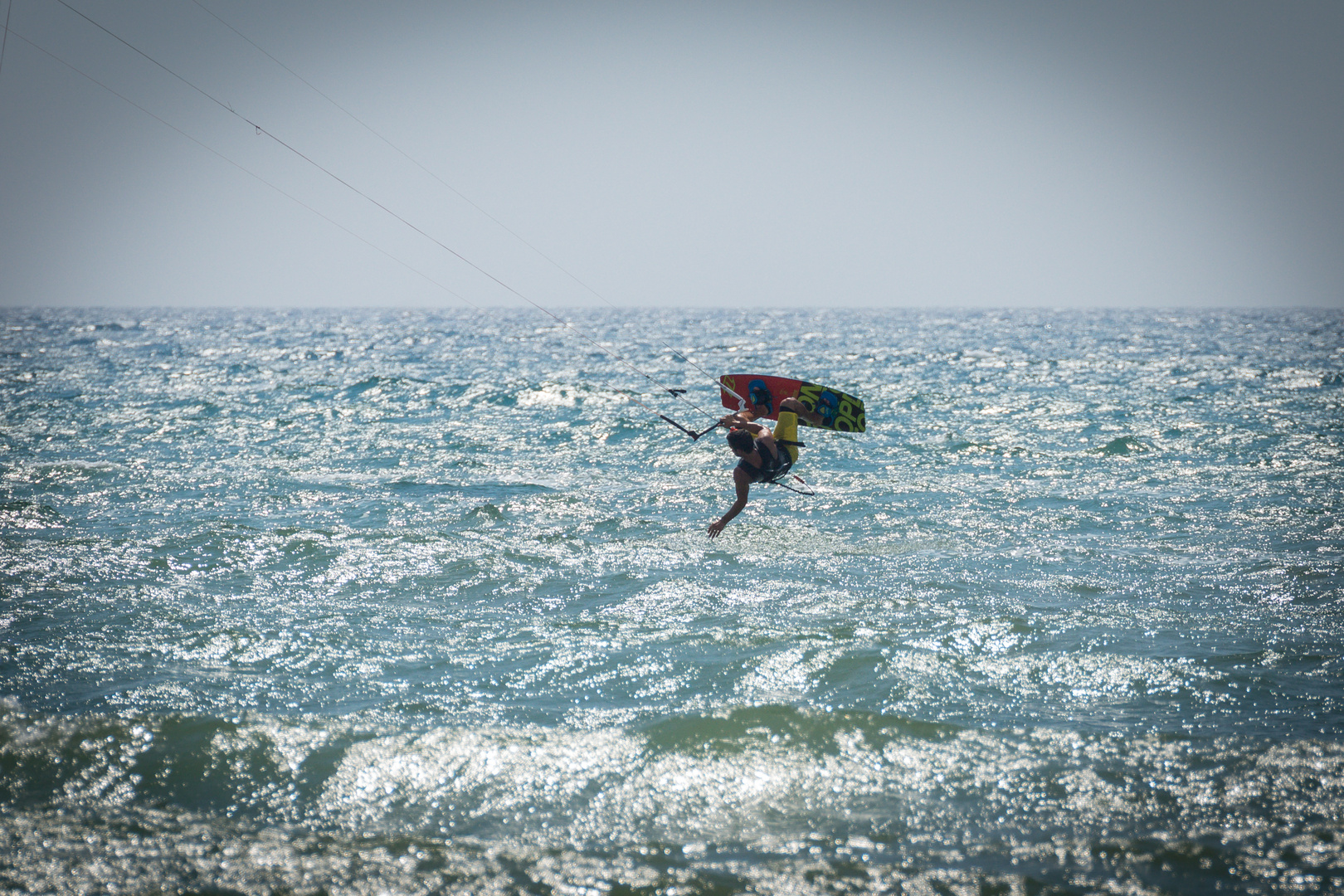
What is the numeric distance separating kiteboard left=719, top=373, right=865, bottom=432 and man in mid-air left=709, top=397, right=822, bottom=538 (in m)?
1.26

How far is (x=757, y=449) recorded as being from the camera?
13.7m

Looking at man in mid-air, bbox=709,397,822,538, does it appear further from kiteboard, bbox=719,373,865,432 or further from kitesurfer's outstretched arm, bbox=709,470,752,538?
kiteboard, bbox=719,373,865,432

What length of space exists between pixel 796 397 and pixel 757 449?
7.51 feet

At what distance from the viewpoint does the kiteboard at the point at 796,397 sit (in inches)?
606

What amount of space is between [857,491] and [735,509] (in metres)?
7.23

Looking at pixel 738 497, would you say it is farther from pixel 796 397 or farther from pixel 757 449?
pixel 796 397

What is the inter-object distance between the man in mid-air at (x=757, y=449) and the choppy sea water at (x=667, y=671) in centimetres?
158

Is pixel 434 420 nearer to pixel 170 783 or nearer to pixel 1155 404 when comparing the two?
pixel 170 783

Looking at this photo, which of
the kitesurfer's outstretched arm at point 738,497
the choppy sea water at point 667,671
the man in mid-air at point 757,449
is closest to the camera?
the choppy sea water at point 667,671

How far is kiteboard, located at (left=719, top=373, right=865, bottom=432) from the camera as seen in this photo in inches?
606

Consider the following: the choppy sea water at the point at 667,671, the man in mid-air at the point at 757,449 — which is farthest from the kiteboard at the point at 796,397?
the choppy sea water at the point at 667,671

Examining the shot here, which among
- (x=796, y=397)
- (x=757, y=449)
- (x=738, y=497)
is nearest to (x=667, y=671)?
(x=738, y=497)

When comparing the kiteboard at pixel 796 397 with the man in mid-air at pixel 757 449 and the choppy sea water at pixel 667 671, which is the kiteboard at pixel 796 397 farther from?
the choppy sea water at pixel 667 671

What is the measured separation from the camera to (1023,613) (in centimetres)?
1270
